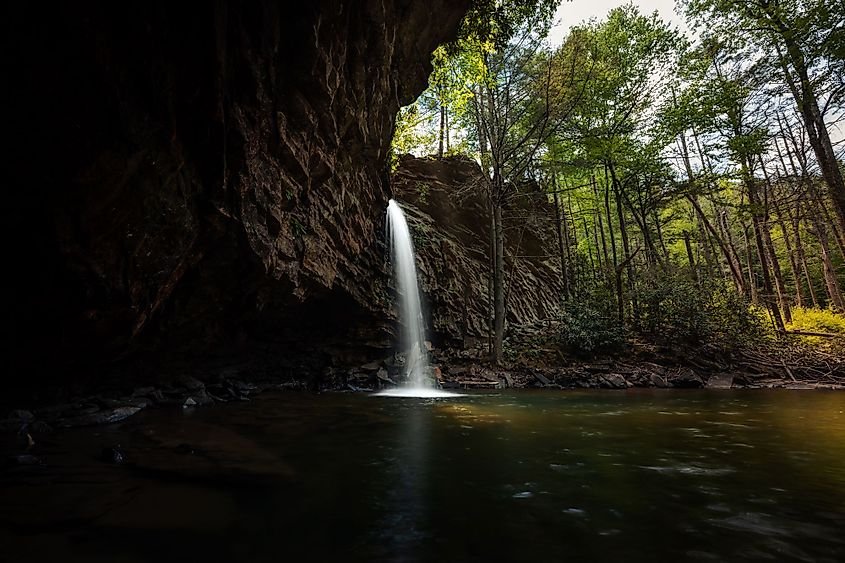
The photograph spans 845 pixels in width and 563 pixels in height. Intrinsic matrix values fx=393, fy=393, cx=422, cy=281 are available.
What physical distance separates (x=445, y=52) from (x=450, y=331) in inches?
416

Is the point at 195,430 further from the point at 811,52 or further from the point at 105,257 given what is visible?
the point at 811,52

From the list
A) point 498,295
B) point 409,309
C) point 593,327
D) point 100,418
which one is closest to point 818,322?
point 593,327

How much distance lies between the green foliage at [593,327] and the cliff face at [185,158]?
955cm

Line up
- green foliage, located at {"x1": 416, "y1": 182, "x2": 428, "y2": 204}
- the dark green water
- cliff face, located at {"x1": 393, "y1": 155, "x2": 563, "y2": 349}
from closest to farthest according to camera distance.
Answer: the dark green water
cliff face, located at {"x1": 393, "y1": 155, "x2": 563, "y2": 349}
green foliage, located at {"x1": 416, "y1": 182, "x2": 428, "y2": 204}

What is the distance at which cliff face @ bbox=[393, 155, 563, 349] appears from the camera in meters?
17.4

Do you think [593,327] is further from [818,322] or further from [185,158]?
[185,158]

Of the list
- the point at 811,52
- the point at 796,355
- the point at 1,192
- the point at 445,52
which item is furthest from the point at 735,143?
the point at 1,192

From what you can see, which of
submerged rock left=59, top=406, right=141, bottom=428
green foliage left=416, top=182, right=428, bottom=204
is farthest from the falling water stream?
submerged rock left=59, top=406, right=141, bottom=428

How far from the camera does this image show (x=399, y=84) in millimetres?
12859

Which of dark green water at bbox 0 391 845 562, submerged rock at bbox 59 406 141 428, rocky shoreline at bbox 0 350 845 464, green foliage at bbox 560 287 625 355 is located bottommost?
dark green water at bbox 0 391 845 562

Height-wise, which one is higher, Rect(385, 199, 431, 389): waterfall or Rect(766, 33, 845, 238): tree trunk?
Rect(766, 33, 845, 238): tree trunk

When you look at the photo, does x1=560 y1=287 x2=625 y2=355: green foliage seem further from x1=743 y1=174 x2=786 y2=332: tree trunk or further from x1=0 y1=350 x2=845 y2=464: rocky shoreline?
x1=743 y1=174 x2=786 y2=332: tree trunk

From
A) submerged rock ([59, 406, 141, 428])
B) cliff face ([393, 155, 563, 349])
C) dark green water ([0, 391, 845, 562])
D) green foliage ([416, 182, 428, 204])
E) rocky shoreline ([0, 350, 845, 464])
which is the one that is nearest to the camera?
dark green water ([0, 391, 845, 562])

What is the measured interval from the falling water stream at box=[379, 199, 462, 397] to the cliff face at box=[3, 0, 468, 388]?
319cm
